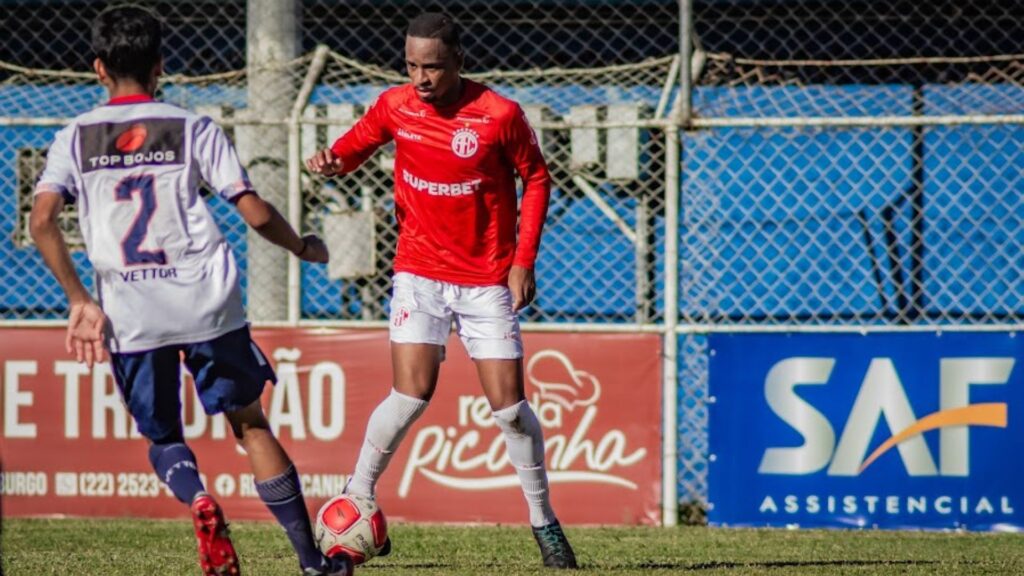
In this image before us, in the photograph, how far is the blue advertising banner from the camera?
801 cm

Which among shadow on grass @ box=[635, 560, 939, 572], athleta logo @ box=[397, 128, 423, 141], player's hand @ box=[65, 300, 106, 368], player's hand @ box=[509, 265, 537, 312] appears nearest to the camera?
player's hand @ box=[65, 300, 106, 368]

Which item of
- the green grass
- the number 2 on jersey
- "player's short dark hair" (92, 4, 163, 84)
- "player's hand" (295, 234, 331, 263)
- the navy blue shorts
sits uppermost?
"player's short dark hair" (92, 4, 163, 84)

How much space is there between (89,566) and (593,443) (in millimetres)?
2906

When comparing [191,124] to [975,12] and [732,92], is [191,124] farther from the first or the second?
[975,12]

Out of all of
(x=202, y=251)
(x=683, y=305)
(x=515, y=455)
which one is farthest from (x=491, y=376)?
(x=683, y=305)

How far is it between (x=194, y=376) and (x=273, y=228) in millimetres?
496

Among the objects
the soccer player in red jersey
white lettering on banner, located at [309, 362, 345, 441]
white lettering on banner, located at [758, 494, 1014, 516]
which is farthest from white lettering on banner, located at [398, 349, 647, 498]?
the soccer player in red jersey

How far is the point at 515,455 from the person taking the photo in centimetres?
627

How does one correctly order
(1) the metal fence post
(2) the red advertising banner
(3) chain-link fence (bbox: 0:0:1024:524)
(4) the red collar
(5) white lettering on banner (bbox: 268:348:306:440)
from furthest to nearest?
(1) the metal fence post → (3) chain-link fence (bbox: 0:0:1024:524) → (5) white lettering on banner (bbox: 268:348:306:440) → (2) the red advertising banner → (4) the red collar

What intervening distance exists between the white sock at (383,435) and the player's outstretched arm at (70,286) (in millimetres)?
1563

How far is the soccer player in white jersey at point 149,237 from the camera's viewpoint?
4.80 metres

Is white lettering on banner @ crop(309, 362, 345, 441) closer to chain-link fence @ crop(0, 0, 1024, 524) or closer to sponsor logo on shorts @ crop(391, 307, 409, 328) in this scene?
chain-link fence @ crop(0, 0, 1024, 524)

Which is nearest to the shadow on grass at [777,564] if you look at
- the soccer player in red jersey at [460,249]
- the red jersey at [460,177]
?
the soccer player in red jersey at [460,249]

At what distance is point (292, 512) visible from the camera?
5.00 meters
